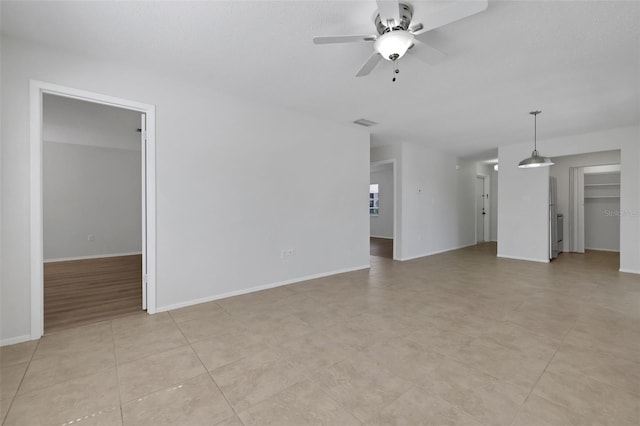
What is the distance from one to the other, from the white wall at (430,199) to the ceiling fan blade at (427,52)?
3.88m

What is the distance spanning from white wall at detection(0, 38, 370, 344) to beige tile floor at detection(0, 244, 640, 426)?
45 centimetres

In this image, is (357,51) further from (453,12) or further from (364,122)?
(364,122)

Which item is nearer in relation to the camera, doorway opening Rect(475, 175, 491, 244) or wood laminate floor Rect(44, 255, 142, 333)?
wood laminate floor Rect(44, 255, 142, 333)

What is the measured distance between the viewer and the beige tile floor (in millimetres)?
1582

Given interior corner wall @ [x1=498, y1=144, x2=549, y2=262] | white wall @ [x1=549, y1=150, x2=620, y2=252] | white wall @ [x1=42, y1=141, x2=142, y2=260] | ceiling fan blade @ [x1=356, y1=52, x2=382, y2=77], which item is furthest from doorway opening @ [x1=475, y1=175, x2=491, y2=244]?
white wall @ [x1=42, y1=141, x2=142, y2=260]

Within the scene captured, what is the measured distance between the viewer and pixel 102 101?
2.77 m

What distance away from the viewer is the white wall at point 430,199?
6.07 m

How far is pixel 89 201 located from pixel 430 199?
802 centimetres

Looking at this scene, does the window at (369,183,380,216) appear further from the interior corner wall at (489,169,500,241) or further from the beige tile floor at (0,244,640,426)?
the beige tile floor at (0,244,640,426)

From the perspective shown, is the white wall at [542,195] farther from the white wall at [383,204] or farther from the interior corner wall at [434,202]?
the white wall at [383,204]

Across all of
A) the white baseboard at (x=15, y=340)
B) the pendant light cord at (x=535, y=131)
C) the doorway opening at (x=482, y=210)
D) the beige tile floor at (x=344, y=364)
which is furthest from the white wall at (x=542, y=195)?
the white baseboard at (x=15, y=340)

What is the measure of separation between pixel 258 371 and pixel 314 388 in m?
0.44

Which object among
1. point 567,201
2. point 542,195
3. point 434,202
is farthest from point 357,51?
point 567,201

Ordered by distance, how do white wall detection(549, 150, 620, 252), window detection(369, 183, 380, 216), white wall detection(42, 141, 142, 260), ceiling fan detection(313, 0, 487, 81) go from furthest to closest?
1. window detection(369, 183, 380, 216)
2. white wall detection(549, 150, 620, 252)
3. white wall detection(42, 141, 142, 260)
4. ceiling fan detection(313, 0, 487, 81)
